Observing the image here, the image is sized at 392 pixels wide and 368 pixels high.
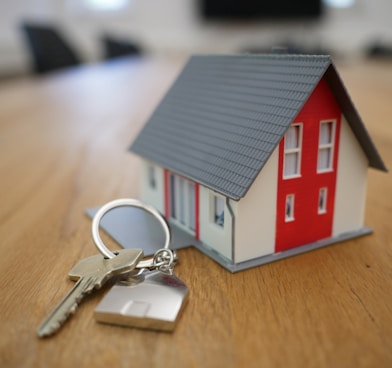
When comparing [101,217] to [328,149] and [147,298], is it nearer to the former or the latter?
[147,298]

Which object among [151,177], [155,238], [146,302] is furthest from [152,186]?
[146,302]

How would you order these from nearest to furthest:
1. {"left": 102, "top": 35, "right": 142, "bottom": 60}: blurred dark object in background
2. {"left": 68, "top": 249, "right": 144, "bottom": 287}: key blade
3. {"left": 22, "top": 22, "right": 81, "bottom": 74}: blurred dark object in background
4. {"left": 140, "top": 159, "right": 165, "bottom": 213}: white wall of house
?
1. {"left": 68, "top": 249, "right": 144, "bottom": 287}: key blade
2. {"left": 140, "top": 159, "right": 165, "bottom": 213}: white wall of house
3. {"left": 22, "top": 22, "right": 81, "bottom": 74}: blurred dark object in background
4. {"left": 102, "top": 35, "right": 142, "bottom": 60}: blurred dark object in background

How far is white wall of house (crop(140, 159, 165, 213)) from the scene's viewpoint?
2.88 feet

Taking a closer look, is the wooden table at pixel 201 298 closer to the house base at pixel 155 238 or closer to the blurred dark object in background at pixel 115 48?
the house base at pixel 155 238

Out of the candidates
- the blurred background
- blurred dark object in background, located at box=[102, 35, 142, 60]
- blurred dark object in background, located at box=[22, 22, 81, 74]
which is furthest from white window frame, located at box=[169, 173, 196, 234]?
the blurred background

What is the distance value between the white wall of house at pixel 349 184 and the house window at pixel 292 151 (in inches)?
3.6

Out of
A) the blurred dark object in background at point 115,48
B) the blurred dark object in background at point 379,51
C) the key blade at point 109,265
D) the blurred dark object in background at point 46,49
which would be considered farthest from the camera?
the blurred dark object in background at point 379,51

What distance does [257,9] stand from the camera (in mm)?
5449

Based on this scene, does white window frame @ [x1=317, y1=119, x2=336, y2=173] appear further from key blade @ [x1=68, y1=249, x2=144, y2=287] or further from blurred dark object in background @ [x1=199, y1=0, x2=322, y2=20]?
blurred dark object in background @ [x1=199, y1=0, x2=322, y2=20]

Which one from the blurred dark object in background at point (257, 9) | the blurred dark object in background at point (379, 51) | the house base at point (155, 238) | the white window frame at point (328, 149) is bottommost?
the blurred dark object in background at point (379, 51)

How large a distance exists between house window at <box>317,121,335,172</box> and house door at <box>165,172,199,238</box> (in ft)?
0.70

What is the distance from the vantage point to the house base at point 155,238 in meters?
0.71

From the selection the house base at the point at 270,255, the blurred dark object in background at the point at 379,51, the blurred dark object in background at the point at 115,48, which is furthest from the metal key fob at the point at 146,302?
the blurred dark object in background at the point at 379,51

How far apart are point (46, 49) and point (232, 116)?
329 centimetres
